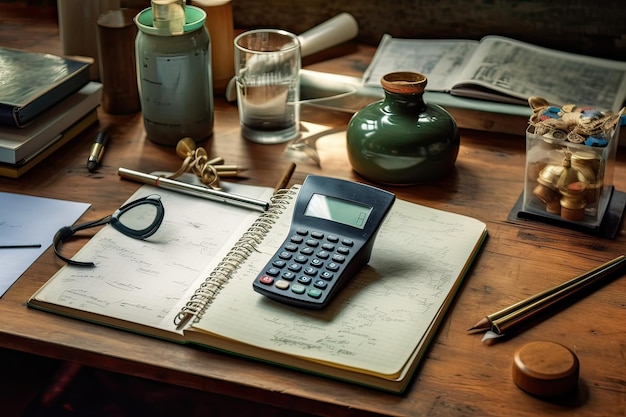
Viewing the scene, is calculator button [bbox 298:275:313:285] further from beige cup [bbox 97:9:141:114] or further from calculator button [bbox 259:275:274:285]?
beige cup [bbox 97:9:141:114]

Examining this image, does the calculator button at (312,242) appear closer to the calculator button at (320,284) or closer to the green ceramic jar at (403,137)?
the calculator button at (320,284)

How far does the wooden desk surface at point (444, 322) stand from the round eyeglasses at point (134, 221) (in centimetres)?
2

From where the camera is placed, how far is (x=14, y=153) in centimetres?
117

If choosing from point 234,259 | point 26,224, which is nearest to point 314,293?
point 234,259

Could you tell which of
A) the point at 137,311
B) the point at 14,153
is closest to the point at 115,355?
the point at 137,311

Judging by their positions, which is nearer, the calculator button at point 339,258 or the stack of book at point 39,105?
the calculator button at point 339,258

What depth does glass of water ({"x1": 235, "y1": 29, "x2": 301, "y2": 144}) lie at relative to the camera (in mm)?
1271

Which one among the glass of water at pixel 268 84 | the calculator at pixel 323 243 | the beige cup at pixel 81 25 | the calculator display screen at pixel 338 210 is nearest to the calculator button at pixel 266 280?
the calculator at pixel 323 243

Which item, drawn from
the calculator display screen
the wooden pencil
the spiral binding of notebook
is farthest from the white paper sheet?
the wooden pencil

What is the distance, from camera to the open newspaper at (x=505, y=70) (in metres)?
1.35

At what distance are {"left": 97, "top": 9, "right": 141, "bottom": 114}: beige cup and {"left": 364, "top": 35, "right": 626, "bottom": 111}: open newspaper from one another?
15.6 inches

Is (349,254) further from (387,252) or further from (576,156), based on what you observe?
(576,156)

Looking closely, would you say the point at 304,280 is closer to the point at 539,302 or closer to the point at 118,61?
the point at 539,302

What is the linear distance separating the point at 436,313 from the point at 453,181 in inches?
13.2
